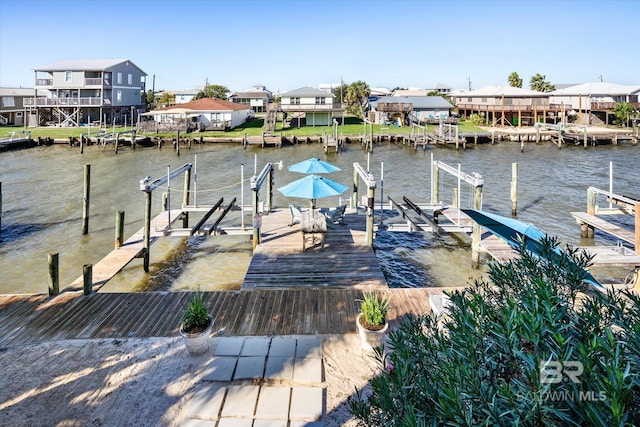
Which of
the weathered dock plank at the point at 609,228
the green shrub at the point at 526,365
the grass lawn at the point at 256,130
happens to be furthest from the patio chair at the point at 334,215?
the grass lawn at the point at 256,130

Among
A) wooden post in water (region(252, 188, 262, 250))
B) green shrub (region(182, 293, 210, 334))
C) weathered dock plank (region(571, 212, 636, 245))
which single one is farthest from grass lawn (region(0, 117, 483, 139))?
green shrub (region(182, 293, 210, 334))

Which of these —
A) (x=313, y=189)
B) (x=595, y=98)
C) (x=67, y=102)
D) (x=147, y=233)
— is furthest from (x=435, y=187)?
(x=595, y=98)

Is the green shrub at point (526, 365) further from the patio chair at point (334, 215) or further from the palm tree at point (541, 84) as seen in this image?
the palm tree at point (541, 84)

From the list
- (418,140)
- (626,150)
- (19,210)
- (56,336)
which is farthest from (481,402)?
(626,150)

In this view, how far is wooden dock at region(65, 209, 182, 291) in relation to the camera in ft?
36.1

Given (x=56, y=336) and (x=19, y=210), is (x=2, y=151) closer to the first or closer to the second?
(x=19, y=210)

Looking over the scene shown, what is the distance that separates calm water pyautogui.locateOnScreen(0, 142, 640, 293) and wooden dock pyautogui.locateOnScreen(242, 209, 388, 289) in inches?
65.1

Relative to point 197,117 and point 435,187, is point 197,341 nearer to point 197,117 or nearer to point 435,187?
point 435,187

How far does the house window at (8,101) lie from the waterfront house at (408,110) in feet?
177

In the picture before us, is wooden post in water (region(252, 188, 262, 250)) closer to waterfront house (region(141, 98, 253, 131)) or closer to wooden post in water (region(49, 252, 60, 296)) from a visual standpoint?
wooden post in water (region(49, 252, 60, 296))

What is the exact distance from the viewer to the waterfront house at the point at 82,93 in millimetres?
55812

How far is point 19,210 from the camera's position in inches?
875

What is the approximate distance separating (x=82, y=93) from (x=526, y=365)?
6779 centimetres

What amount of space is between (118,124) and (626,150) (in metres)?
65.3
